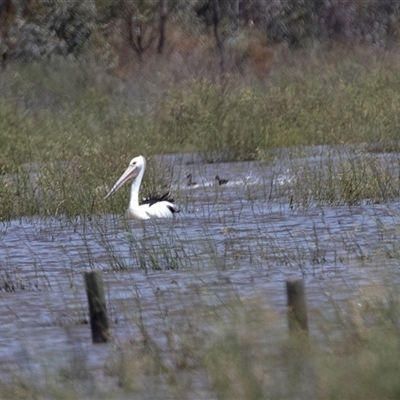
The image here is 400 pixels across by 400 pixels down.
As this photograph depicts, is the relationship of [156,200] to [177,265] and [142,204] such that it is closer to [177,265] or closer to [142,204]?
[142,204]

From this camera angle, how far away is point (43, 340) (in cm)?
809

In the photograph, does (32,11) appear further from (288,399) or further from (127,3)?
(288,399)

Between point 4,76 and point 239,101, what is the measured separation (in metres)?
5.65

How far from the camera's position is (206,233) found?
39.3 ft

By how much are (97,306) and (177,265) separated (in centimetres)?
266

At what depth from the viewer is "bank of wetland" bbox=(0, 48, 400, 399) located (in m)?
5.81

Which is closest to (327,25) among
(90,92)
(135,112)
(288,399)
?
(90,92)

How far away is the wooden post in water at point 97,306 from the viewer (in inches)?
288

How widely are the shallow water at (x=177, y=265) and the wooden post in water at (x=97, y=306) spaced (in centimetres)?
9

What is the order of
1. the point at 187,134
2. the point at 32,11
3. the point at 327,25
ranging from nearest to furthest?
1. the point at 187,134
2. the point at 32,11
3. the point at 327,25

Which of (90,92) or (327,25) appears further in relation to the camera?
(327,25)

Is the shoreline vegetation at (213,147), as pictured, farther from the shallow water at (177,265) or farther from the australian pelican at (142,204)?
the australian pelican at (142,204)

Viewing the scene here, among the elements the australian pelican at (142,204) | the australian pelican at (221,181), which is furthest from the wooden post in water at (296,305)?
the australian pelican at (221,181)

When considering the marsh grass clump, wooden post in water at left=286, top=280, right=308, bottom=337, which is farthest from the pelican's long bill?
wooden post in water at left=286, top=280, right=308, bottom=337
